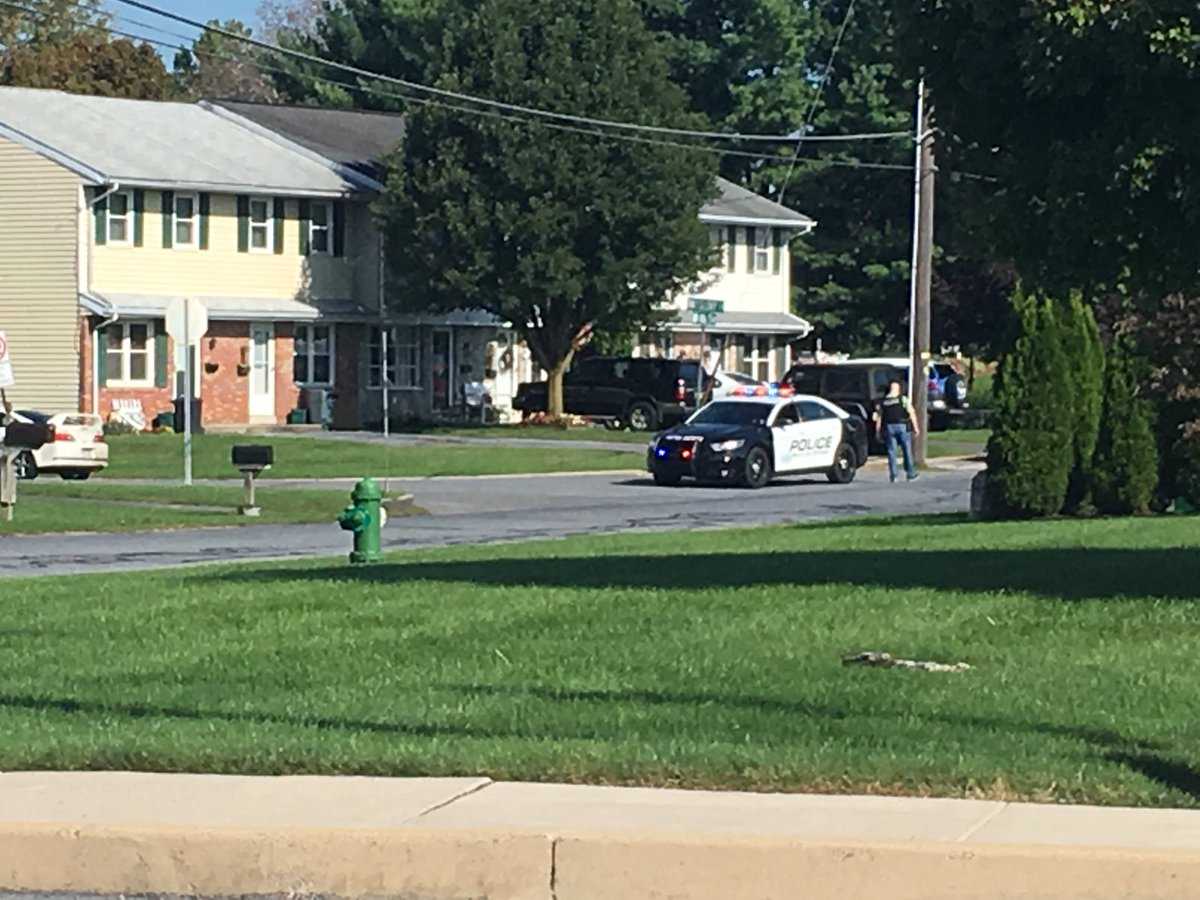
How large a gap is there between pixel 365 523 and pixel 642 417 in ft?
122

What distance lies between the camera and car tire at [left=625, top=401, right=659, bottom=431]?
56656mm

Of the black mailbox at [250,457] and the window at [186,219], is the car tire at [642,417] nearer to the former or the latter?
the window at [186,219]

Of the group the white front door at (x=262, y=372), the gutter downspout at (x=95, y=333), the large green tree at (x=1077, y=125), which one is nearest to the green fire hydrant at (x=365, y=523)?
the large green tree at (x=1077, y=125)

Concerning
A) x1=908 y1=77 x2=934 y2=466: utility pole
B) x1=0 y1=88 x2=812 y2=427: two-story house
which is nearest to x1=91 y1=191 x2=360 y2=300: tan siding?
x1=0 y1=88 x2=812 y2=427: two-story house

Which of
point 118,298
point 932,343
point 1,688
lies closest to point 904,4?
point 1,688

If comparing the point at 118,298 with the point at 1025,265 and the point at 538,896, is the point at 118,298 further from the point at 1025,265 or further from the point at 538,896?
the point at 538,896

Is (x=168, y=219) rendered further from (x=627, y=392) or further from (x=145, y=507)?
(x=145, y=507)

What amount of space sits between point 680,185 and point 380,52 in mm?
26914

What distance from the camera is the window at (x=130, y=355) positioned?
52656 mm

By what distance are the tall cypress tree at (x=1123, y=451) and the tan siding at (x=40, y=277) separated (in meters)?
30.1

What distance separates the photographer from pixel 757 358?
68.3 m

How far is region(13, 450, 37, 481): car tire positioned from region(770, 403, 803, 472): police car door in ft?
39.7

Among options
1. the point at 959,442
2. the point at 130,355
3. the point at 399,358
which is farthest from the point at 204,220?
the point at 959,442

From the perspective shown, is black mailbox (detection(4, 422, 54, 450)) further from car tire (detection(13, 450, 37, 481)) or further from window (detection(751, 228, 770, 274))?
window (detection(751, 228, 770, 274))
